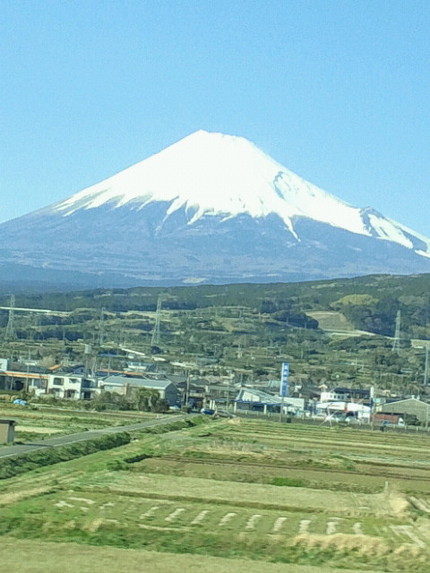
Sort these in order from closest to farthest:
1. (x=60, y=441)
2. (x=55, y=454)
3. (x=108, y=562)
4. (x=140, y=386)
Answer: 1. (x=108, y=562)
2. (x=55, y=454)
3. (x=60, y=441)
4. (x=140, y=386)

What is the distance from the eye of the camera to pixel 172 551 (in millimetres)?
12586

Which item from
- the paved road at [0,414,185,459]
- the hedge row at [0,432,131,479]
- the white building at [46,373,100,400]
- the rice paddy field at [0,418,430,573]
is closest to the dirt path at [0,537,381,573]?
the rice paddy field at [0,418,430,573]

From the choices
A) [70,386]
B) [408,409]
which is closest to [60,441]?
[70,386]

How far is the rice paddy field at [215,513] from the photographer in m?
12.3

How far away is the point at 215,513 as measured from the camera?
51.3 ft

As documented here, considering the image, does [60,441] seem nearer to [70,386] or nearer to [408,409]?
[70,386]

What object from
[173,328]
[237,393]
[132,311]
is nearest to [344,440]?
[237,393]

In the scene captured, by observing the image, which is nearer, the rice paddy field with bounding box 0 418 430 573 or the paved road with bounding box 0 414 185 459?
the rice paddy field with bounding box 0 418 430 573

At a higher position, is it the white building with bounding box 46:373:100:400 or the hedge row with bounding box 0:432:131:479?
the white building with bounding box 46:373:100:400

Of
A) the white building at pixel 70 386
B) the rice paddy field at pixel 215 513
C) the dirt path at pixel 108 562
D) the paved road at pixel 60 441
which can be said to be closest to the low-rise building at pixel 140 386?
the white building at pixel 70 386

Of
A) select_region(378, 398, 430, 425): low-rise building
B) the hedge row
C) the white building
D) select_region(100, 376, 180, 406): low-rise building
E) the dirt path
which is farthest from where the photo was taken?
select_region(378, 398, 430, 425): low-rise building

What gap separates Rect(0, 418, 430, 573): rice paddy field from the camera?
40.5 ft

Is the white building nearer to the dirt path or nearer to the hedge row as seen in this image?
the hedge row

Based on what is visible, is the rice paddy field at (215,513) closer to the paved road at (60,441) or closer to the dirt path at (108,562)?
the dirt path at (108,562)
